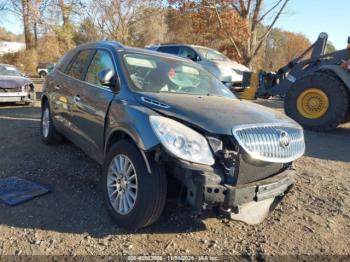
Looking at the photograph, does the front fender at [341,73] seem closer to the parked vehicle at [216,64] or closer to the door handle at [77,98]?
the parked vehicle at [216,64]

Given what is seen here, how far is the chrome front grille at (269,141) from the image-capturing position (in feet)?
10.0

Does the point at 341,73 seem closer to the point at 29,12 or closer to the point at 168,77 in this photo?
the point at 168,77

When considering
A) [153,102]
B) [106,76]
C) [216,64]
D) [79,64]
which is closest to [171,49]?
[216,64]

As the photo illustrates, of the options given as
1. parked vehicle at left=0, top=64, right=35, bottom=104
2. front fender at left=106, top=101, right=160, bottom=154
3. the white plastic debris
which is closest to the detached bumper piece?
the white plastic debris

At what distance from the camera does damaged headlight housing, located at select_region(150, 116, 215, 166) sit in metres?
2.95

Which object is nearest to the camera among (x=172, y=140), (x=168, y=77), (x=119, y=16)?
(x=172, y=140)

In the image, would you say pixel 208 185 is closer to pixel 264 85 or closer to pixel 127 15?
pixel 264 85

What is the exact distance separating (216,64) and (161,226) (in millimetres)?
9575

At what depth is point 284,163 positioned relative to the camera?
136 inches

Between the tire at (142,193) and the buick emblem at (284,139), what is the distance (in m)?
1.10

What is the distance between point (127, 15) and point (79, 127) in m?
30.6

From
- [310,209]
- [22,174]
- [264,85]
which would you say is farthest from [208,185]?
[264,85]

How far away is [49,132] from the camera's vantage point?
598cm

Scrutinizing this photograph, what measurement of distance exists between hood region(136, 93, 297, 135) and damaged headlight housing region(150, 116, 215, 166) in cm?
12
